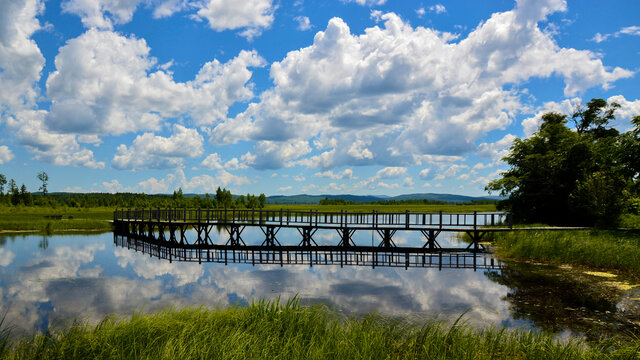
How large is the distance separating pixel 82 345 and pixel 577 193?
130 feet

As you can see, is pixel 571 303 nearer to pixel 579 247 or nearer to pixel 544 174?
pixel 579 247

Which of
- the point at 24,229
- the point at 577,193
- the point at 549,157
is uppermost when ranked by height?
the point at 549,157

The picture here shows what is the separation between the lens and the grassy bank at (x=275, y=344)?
758 centimetres

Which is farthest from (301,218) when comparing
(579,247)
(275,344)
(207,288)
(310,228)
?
(275,344)

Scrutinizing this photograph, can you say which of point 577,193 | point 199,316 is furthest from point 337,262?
point 577,193

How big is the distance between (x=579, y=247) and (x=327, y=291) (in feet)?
55.4

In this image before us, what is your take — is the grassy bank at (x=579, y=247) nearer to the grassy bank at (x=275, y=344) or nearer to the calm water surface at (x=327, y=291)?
the calm water surface at (x=327, y=291)

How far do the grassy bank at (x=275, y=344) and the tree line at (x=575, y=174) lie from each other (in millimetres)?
28552

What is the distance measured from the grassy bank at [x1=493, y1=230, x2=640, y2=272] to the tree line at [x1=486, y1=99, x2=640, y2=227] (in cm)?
573

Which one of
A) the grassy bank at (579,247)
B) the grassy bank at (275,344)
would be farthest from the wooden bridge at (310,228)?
the grassy bank at (275,344)

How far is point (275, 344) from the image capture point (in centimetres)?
841

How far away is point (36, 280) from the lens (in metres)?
19.4

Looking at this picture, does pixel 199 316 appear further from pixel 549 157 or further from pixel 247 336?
pixel 549 157

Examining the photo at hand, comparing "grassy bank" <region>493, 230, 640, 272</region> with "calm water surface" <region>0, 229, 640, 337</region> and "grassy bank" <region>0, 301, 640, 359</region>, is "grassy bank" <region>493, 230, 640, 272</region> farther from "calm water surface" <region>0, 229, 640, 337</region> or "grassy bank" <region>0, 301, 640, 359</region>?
"grassy bank" <region>0, 301, 640, 359</region>
